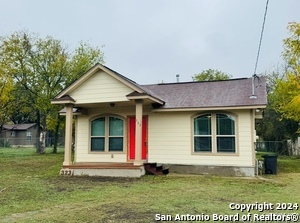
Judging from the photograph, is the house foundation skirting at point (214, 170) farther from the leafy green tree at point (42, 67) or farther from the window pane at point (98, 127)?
the leafy green tree at point (42, 67)

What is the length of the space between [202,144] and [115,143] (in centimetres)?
379

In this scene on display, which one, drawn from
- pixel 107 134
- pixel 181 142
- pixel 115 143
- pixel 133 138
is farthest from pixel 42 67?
pixel 181 142

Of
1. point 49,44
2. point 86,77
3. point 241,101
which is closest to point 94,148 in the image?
point 86,77

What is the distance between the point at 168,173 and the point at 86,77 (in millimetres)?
5006

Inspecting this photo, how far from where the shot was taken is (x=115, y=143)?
1265 cm

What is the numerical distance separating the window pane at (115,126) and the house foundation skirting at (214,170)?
265 cm

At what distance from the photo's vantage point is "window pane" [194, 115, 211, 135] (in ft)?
37.5

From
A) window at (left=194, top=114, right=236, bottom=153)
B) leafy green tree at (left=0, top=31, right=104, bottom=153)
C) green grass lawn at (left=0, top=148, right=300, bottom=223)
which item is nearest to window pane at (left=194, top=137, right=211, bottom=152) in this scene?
window at (left=194, top=114, right=236, bottom=153)

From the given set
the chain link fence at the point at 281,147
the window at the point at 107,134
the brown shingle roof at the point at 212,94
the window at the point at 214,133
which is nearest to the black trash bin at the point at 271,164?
the window at the point at 214,133

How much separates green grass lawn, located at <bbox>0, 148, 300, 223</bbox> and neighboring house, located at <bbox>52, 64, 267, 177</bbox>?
1385 millimetres

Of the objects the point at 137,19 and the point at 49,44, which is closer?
the point at 137,19

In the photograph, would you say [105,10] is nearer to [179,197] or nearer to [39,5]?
[39,5]

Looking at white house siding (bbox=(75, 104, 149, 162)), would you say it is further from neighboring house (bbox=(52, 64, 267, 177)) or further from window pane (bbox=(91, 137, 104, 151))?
window pane (bbox=(91, 137, 104, 151))

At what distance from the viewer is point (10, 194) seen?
24.8 ft
